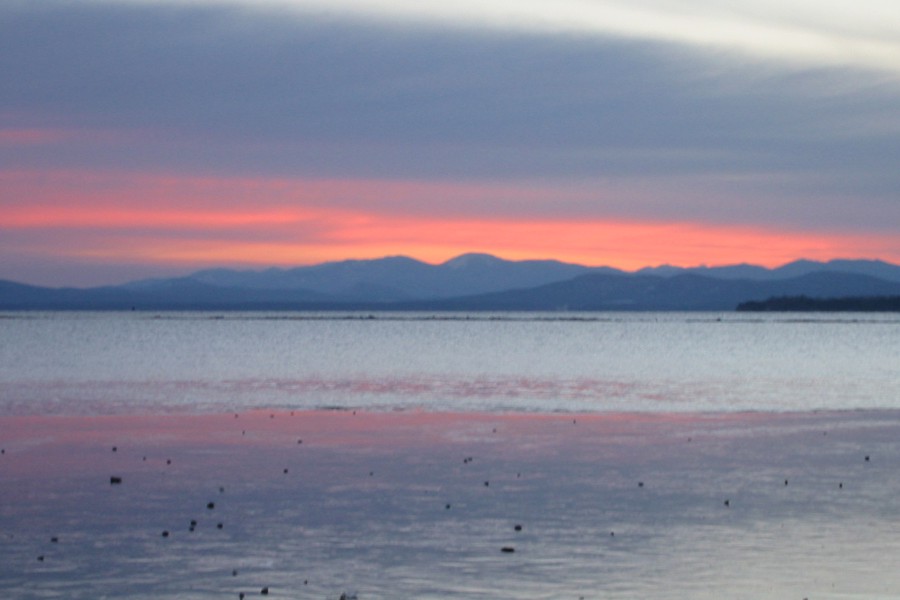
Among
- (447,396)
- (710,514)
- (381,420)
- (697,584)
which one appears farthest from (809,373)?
(697,584)

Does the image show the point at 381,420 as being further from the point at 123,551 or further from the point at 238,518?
the point at 123,551

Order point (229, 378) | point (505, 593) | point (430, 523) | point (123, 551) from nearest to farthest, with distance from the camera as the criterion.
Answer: point (505, 593) < point (123, 551) < point (430, 523) < point (229, 378)

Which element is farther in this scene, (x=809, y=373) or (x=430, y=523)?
(x=809, y=373)

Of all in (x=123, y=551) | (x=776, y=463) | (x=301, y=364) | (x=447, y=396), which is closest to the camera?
(x=123, y=551)

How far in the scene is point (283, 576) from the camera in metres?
14.5

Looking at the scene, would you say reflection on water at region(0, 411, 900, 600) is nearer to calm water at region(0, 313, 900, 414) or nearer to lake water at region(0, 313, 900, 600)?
lake water at region(0, 313, 900, 600)

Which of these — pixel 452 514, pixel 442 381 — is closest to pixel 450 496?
pixel 452 514

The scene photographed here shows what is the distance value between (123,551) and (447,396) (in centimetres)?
2846

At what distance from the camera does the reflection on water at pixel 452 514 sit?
14.3 m

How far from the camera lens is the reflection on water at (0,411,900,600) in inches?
564

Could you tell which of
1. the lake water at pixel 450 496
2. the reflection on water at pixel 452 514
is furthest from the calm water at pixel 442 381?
the reflection on water at pixel 452 514

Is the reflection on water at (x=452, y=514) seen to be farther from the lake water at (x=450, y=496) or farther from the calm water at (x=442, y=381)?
the calm water at (x=442, y=381)

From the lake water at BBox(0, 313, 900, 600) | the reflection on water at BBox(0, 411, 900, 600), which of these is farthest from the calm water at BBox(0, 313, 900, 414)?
the reflection on water at BBox(0, 411, 900, 600)

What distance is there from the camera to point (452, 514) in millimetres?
18438
